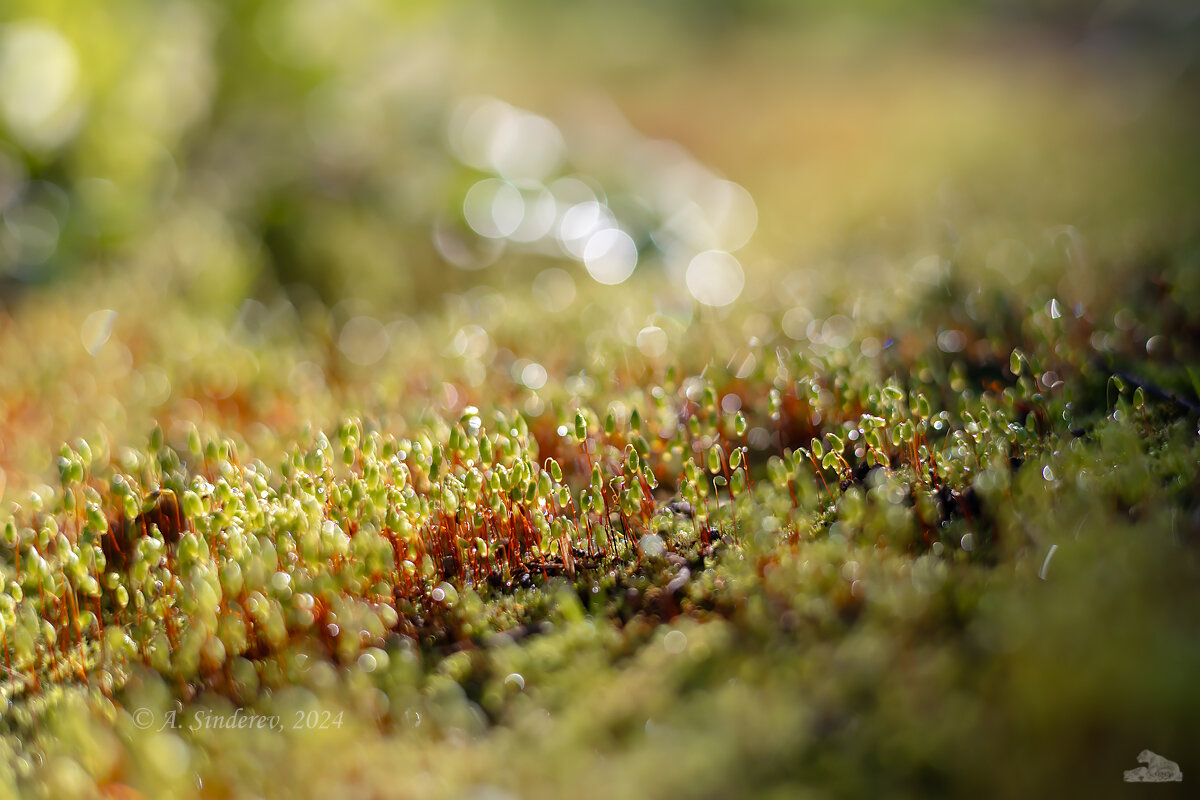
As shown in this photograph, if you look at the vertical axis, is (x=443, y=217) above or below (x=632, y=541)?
above

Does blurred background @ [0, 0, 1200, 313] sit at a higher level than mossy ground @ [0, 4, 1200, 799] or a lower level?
higher

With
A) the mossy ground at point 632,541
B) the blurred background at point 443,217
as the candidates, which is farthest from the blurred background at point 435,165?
the mossy ground at point 632,541

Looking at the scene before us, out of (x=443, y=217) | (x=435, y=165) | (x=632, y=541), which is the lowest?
(x=632, y=541)

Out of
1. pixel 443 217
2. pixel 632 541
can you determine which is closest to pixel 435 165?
pixel 443 217

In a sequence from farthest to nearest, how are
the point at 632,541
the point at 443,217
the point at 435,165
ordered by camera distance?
the point at 435,165, the point at 443,217, the point at 632,541

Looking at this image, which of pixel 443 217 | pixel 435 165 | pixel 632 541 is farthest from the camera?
pixel 435 165

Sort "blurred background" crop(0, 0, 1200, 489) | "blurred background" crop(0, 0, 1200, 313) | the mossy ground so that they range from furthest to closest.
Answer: "blurred background" crop(0, 0, 1200, 313), "blurred background" crop(0, 0, 1200, 489), the mossy ground

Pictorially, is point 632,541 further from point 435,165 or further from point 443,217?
point 435,165

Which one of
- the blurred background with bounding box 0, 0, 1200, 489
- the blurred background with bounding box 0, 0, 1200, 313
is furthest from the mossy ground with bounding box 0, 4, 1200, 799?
the blurred background with bounding box 0, 0, 1200, 313

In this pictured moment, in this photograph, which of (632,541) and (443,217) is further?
(443,217)

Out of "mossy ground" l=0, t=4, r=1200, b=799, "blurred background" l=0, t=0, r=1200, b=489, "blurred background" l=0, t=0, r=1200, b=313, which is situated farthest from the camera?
"blurred background" l=0, t=0, r=1200, b=313

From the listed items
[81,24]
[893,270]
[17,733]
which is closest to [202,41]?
[81,24]

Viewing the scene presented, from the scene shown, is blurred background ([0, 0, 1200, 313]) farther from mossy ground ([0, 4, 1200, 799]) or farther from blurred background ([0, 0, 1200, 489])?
mossy ground ([0, 4, 1200, 799])
